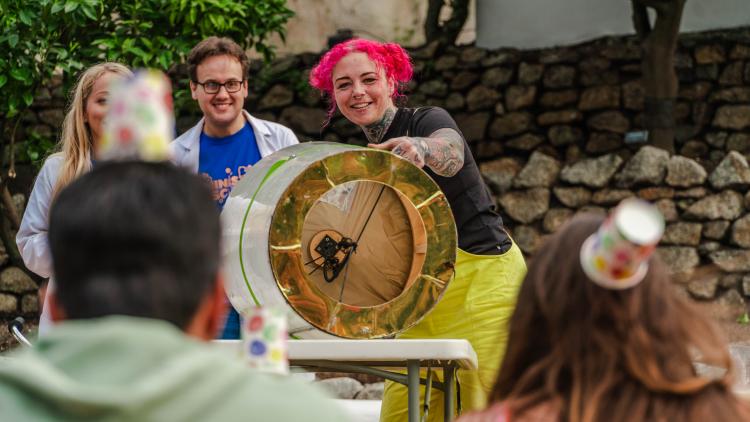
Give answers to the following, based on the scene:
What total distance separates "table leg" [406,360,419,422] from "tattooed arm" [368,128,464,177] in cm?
A: 53

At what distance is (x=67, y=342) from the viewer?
1172mm

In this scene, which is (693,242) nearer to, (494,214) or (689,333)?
(494,214)

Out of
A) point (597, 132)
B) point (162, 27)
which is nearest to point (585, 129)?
point (597, 132)

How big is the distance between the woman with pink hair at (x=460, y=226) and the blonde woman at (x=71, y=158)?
0.63 m

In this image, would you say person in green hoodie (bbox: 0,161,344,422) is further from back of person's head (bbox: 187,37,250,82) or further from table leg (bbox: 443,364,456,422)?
back of person's head (bbox: 187,37,250,82)

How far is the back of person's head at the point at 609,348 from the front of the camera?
151 cm

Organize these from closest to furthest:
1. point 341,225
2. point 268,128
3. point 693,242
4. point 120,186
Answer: point 120,186, point 341,225, point 268,128, point 693,242

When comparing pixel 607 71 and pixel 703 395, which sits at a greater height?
pixel 607 71

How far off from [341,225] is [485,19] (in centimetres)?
530

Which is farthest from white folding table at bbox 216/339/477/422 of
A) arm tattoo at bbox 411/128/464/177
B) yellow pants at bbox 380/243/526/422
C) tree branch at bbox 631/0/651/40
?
tree branch at bbox 631/0/651/40

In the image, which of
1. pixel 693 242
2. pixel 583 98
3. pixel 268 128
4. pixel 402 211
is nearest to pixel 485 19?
pixel 583 98

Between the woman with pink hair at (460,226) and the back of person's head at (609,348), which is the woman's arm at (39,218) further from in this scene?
the back of person's head at (609,348)

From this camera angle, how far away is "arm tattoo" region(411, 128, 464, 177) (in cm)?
292

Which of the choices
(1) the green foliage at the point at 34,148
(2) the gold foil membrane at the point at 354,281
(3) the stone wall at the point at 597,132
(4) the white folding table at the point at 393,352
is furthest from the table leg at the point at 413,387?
(3) the stone wall at the point at 597,132
